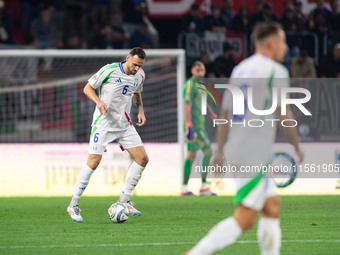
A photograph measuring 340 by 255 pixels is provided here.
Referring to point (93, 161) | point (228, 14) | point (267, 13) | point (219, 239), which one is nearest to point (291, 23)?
point (267, 13)

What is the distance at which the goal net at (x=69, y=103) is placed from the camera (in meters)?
14.5

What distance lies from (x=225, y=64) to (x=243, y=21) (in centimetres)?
222

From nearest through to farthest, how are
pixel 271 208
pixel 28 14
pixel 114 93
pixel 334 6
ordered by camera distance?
pixel 271 208 < pixel 114 93 < pixel 28 14 < pixel 334 6

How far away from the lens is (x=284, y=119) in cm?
570

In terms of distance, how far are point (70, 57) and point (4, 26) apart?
504 cm

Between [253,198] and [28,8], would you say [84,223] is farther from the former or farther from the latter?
[28,8]

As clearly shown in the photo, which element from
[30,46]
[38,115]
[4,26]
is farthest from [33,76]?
[4,26]

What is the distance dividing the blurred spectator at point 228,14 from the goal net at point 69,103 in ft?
14.1

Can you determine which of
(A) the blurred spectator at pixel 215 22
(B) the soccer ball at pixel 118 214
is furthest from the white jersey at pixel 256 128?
(A) the blurred spectator at pixel 215 22

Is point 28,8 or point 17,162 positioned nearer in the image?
point 17,162

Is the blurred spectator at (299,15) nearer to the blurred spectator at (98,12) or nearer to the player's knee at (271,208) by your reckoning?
the blurred spectator at (98,12)

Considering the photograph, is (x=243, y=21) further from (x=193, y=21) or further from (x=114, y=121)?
(x=114, y=121)

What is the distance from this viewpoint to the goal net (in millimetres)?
14500

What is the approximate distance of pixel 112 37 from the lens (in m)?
17.3
